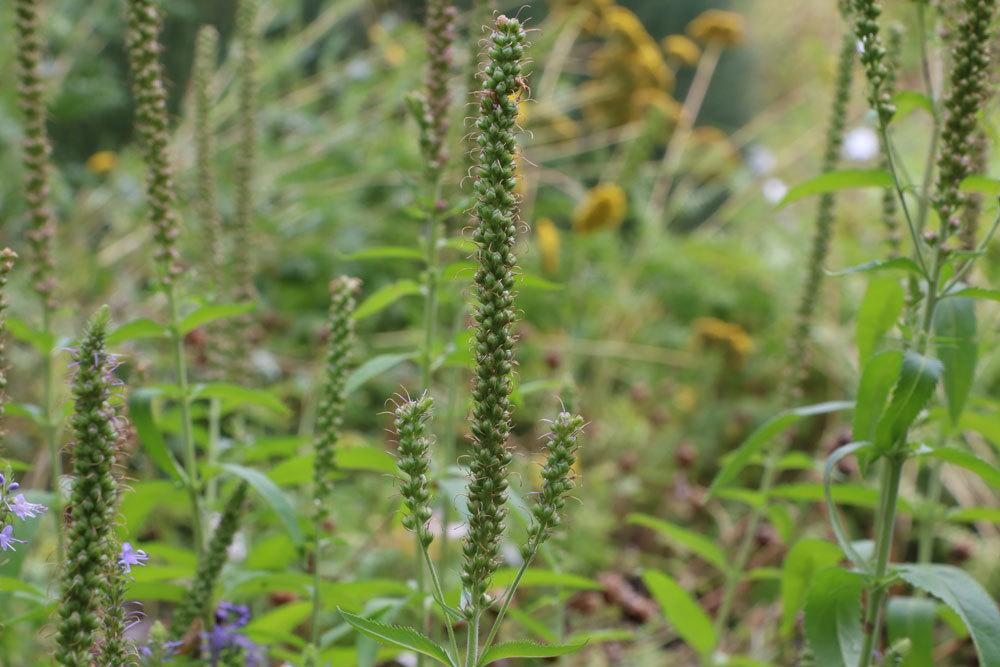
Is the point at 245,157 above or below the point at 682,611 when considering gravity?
above

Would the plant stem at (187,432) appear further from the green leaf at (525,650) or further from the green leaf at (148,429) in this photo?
the green leaf at (525,650)

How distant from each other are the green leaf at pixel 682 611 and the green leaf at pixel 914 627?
48 cm

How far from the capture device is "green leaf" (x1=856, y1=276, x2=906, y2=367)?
1.87m

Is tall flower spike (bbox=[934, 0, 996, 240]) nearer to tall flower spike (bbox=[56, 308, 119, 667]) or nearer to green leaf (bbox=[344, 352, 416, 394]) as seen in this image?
green leaf (bbox=[344, 352, 416, 394])

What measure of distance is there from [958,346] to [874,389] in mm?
173

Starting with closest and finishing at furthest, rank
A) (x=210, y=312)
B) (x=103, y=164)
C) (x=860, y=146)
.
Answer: (x=210, y=312), (x=103, y=164), (x=860, y=146)

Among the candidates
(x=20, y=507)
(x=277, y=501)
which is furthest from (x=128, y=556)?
(x=277, y=501)

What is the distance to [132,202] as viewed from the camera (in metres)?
5.37

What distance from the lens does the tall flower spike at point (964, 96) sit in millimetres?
1605

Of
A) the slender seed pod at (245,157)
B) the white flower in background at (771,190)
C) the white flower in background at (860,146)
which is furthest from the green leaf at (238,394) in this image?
the white flower in background at (860,146)

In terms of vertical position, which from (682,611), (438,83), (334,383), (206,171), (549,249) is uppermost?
(549,249)

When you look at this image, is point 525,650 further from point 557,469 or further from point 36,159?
point 36,159

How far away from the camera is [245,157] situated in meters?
2.73

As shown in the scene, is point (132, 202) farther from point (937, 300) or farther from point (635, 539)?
point (937, 300)
